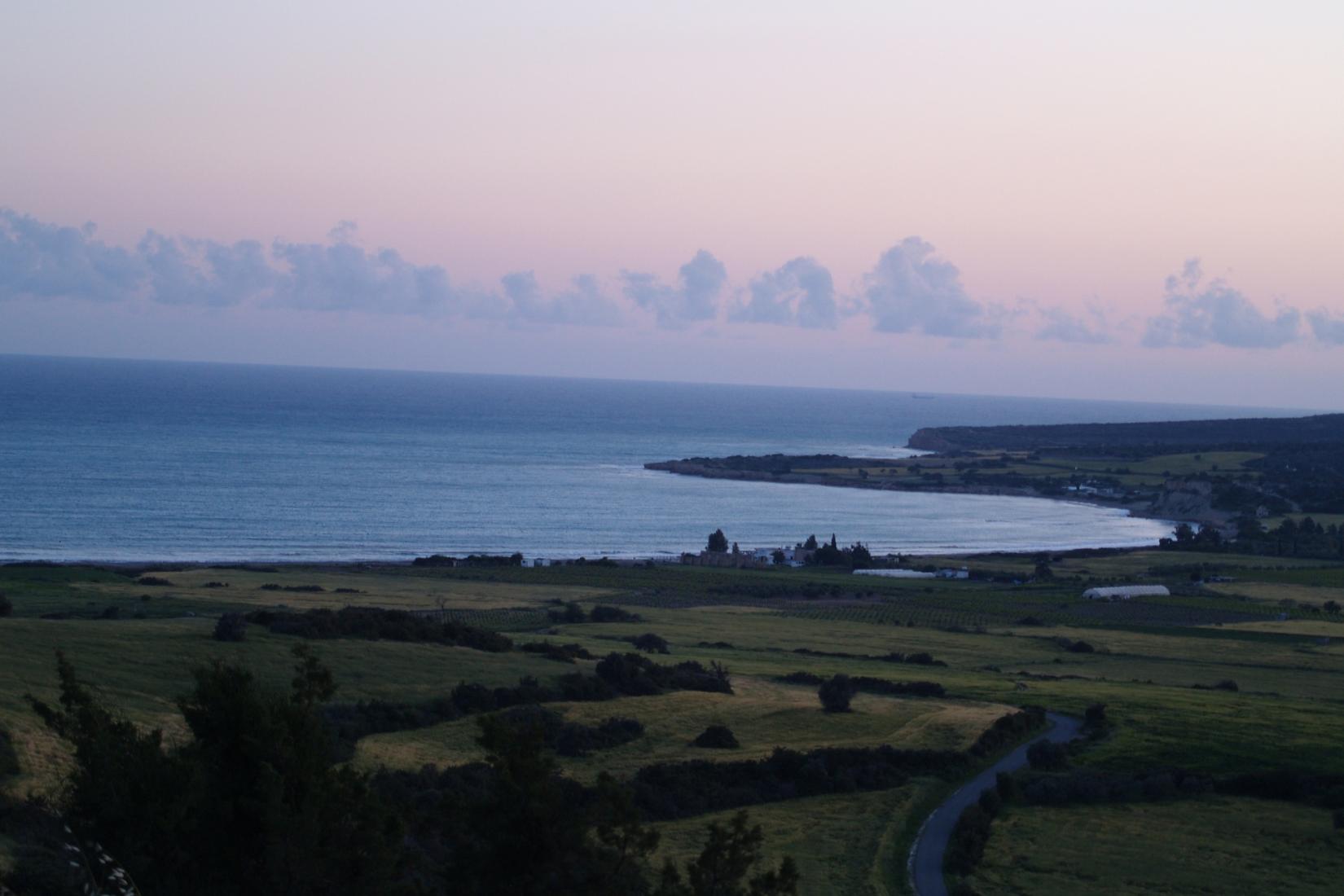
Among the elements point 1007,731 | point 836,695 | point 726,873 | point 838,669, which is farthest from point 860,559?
point 726,873

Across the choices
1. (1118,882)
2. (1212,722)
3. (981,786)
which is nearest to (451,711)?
(981,786)

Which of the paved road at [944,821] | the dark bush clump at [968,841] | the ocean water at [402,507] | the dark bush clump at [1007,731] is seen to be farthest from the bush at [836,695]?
the ocean water at [402,507]

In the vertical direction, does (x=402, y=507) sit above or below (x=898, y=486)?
below

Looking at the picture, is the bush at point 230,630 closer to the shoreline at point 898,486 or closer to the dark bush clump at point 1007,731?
the dark bush clump at point 1007,731

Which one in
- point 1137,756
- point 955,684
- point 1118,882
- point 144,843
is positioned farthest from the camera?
point 955,684

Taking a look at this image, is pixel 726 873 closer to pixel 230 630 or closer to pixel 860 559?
pixel 230 630

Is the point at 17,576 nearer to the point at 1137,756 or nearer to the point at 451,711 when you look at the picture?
the point at 451,711

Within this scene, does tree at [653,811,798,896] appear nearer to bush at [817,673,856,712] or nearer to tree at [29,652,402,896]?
tree at [29,652,402,896]
